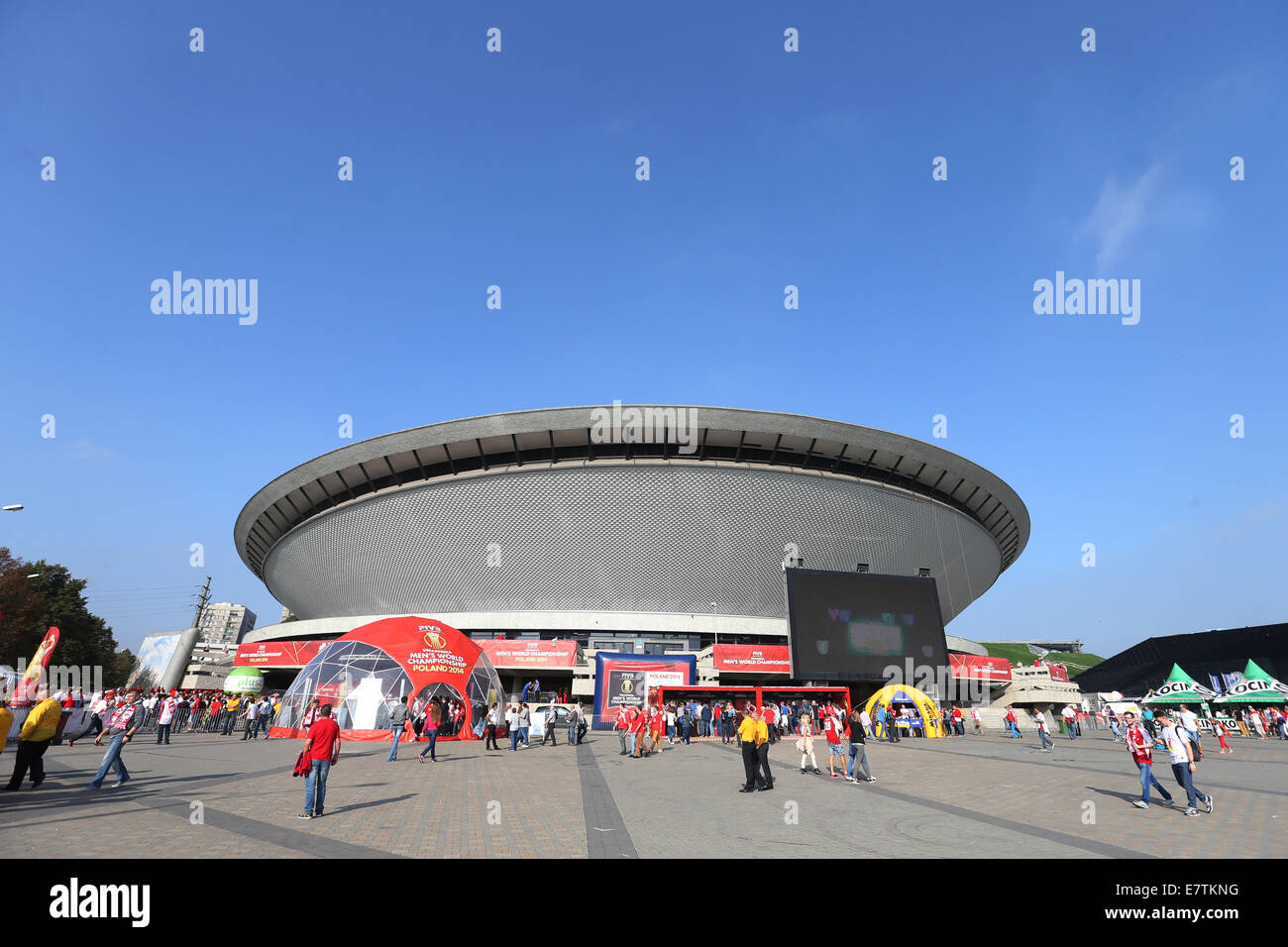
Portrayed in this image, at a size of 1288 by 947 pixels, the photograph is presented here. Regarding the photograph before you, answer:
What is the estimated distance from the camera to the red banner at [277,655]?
143 feet

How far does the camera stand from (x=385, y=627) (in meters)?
24.2

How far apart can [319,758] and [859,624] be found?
2995 cm

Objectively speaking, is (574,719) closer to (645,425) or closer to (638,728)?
(638,728)

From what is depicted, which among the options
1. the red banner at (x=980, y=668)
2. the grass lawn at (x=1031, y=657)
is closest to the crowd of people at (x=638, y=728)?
the red banner at (x=980, y=668)

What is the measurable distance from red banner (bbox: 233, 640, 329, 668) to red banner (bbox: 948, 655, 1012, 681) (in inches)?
1675

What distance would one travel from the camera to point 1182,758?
10117mm

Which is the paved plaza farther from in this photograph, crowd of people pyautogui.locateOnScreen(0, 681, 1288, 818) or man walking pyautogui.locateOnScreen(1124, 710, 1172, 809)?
crowd of people pyautogui.locateOnScreen(0, 681, 1288, 818)

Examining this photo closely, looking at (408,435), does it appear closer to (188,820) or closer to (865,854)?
(188,820)
